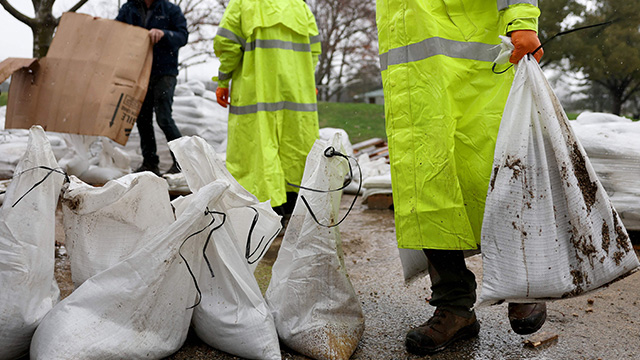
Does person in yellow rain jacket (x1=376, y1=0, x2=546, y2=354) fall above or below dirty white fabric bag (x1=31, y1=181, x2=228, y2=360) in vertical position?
above

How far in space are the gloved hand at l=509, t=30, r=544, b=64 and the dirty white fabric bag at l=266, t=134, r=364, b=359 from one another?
2.20ft

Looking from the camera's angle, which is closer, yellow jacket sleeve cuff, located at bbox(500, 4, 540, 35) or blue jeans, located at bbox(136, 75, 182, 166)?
yellow jacket sleeve cuff, located at bbox(500, 4, 540, 35)

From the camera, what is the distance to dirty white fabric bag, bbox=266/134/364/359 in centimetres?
188

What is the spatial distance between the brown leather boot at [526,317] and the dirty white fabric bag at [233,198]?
92 cm

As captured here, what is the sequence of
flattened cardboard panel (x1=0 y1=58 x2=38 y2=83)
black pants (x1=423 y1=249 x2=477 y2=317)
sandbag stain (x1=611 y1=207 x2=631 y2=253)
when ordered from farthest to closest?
flattened cardboard panel (x1=0 y1=58 x2=38 y2=83) < black pants (x1=423 y1=249 x2=477 y2=317) < sandbag stain (x1=611 y1=207 x2=631 y2=253)

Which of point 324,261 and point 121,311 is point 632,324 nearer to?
point 324,261

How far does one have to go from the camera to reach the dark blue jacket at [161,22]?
15.5ft

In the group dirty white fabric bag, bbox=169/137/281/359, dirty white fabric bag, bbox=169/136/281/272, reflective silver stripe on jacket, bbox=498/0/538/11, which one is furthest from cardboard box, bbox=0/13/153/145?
reflective silver stripe on jacket, bbox=498/0/538/11

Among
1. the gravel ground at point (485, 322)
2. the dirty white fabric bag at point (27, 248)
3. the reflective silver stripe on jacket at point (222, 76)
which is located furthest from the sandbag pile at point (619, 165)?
the dirty white fabric bag at point (27, 248)

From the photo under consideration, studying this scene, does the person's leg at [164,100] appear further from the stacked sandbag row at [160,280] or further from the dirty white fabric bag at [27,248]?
the dirty white fabric bag at [27,248]

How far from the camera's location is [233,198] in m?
1.90

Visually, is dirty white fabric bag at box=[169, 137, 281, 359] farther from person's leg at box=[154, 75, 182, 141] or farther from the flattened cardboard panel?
person's leg at box=[154, 75, 182, 141]

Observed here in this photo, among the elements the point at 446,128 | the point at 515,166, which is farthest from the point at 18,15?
the point at 515,166

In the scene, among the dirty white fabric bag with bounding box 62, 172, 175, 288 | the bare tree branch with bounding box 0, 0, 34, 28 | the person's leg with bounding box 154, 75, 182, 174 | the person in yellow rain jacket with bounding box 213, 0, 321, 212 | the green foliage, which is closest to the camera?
the dirty white fabric bag with bounding box 62, 172, 175, 288
